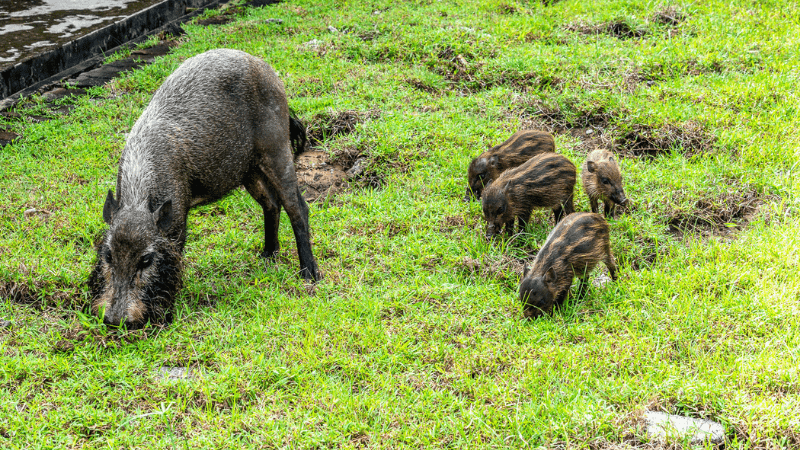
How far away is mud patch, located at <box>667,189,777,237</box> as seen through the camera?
487cm

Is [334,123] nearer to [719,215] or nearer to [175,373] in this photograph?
[175,373]

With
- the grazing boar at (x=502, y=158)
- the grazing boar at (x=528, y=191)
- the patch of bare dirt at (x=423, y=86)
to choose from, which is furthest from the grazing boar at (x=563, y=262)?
the patch of bare dirt at (x=423, y=86)

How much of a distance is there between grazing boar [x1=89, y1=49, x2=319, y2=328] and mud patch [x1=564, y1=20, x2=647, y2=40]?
17.8 ft

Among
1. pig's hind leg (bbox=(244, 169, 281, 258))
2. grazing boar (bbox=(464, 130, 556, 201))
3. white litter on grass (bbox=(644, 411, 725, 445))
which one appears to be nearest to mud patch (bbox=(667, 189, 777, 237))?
grazing boar (bbox=(464, 130, 556, 201))

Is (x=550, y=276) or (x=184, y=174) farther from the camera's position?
(x=184, y=174)

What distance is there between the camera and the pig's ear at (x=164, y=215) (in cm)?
382

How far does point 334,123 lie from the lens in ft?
21.9

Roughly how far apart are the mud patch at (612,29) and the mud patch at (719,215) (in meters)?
4.00

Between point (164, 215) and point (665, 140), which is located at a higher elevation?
point (164, 215)

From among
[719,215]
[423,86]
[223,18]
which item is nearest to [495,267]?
[719,215]

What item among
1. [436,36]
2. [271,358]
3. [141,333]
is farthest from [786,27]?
[141,333]

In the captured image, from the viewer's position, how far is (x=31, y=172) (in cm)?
579

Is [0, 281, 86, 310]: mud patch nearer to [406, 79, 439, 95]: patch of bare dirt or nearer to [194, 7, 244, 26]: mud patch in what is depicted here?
[406, 79, 439, 95]: patch of bare dirt

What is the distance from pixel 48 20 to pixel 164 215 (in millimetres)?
7647
